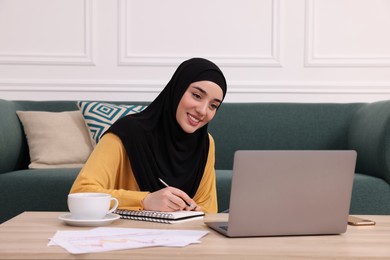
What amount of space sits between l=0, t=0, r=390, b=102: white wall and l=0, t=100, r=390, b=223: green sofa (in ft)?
0.93

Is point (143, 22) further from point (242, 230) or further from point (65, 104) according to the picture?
point (242, 230)

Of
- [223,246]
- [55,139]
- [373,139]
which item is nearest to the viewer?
[223,246]

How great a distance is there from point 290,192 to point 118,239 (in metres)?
0.35

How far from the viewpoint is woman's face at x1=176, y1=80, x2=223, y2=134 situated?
1.84 m

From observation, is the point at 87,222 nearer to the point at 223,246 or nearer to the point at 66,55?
the point at 223,246

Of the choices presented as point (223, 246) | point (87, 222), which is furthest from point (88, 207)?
point (223, 246)

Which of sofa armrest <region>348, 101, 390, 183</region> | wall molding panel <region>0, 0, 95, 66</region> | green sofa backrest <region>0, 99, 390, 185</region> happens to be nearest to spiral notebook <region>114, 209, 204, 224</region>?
sofa armrest <region>348, 101, 390, 183</region>

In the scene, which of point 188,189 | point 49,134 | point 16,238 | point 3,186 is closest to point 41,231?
point 16,238

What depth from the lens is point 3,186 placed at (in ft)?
8.41

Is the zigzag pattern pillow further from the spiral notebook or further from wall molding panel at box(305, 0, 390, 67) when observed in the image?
the spiral notebook

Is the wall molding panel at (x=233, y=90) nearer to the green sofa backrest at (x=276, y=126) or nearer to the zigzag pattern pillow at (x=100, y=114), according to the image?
the green sofa backrest at (x=276, y=126)

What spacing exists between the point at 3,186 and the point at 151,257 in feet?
5.86

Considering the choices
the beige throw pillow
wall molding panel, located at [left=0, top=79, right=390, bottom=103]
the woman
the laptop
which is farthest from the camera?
wall molding panel, located at [left=0, top=79, right=390, bottom=103]

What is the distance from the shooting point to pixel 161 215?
1.34m
